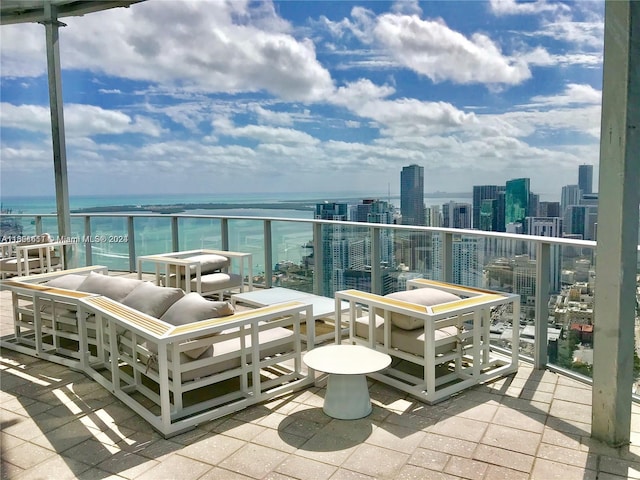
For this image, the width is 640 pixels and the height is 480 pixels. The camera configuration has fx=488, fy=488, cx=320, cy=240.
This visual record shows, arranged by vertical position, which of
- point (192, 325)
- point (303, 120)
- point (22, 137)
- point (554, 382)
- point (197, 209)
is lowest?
point (554, 382)

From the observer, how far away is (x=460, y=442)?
2.67 metres

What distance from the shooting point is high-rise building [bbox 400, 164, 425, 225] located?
17.8 feet

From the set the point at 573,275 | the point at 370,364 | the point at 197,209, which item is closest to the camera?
the point at 370,364

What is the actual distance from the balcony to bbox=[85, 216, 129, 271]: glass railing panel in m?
4.58

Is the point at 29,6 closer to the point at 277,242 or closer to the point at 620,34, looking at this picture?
the point at 277,242

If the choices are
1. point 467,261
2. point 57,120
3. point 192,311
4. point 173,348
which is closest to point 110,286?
point 192,311

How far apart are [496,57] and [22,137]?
18514mm

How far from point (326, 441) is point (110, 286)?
7.34ft

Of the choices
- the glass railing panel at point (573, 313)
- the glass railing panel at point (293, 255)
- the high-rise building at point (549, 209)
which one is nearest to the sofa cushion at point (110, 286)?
the glass railing panel at point (293, 255)

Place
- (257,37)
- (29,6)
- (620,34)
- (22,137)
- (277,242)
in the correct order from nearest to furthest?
(620,34) < (29,6) < (277,242) < (257,37) < (22,137)

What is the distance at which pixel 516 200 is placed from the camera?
5.55m

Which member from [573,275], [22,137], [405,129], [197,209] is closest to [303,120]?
[405,129]

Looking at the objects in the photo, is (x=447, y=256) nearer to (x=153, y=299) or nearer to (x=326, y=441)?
(x=326, y=441)

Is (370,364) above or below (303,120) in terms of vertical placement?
below
